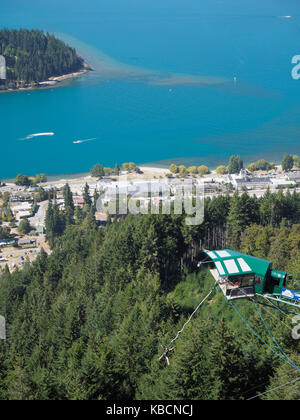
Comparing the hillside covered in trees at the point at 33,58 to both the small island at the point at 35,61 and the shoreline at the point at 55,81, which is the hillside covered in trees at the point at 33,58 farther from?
the shoreline at the point at 55,81

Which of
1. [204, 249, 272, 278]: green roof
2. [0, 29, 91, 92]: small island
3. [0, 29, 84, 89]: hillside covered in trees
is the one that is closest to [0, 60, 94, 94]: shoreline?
[0, 29, 91, 92]: small island

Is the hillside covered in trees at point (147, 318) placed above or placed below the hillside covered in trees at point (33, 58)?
below

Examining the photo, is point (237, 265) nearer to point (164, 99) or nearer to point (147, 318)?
point (147, 318)

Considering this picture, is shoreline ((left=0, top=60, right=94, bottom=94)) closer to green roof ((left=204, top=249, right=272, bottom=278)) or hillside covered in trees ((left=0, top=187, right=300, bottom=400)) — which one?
hillside covered in trees ((left=0, top=187, right=300, bottom=400))

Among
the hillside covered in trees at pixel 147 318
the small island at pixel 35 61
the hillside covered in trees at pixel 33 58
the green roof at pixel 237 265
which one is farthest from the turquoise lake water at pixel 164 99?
the green roof at pixel 237 265

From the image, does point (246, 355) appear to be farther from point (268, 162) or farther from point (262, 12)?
point (262, 12)

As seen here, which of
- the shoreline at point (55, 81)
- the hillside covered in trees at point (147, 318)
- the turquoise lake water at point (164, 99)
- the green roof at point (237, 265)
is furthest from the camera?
the shoreline at point (55, 81)

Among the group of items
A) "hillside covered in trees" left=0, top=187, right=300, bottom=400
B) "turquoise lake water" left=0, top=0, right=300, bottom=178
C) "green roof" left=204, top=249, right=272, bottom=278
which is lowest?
"hillside covered in trees" left=0, top=187, right=300, bottom=400
